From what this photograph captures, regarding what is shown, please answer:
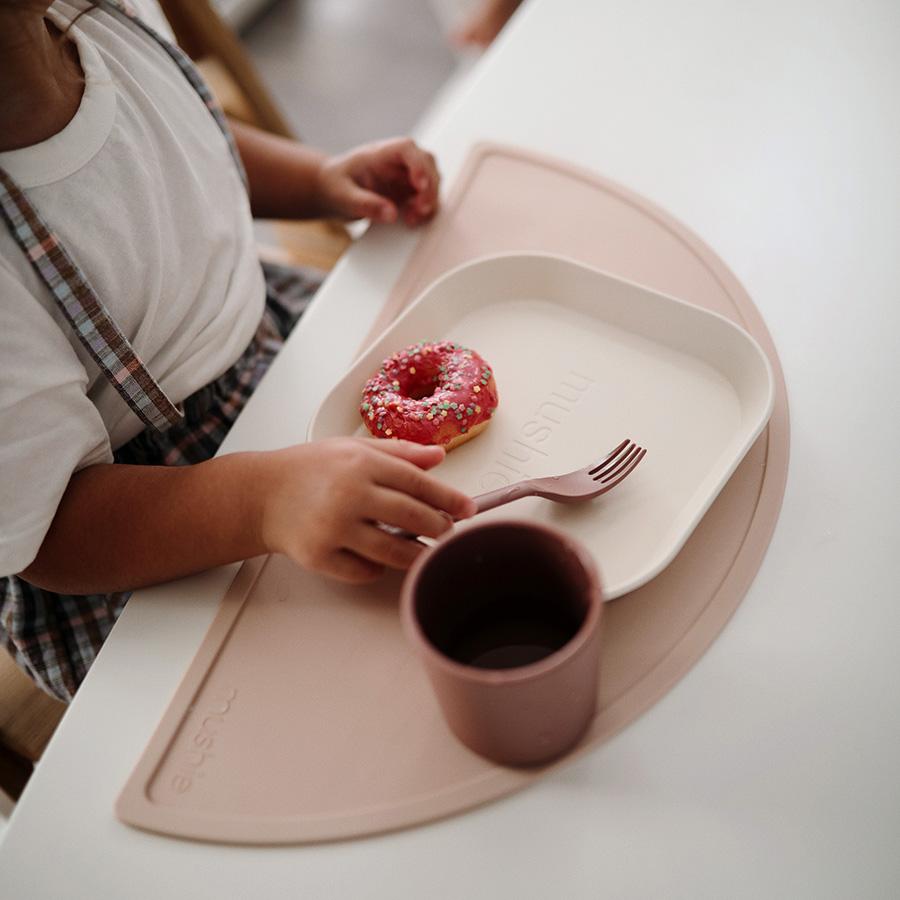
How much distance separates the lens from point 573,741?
1.82 feet

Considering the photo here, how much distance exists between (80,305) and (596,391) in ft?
1.40

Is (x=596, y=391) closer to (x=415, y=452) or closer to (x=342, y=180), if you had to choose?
(x=415, y=452)

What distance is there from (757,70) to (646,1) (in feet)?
0.63

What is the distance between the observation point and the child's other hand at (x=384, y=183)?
2.96ft

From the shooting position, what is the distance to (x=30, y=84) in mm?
668

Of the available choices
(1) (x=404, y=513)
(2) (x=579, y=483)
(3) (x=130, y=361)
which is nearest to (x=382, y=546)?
(1) (x=404, y=513)

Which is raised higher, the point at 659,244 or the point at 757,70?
the point at 757,70

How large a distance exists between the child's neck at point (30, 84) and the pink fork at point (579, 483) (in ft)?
1.48

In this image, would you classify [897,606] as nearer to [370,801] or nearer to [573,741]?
[573,741]

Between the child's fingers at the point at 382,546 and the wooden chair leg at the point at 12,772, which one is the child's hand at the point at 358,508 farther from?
the wooden chair leg at the point at 12,772

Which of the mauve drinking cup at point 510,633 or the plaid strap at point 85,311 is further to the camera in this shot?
the plaid strap at point 85,311

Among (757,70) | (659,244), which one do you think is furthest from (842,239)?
(757,70)

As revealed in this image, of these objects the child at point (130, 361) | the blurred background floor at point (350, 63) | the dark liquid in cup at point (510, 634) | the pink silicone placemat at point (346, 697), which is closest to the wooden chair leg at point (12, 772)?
the child at point (130, 361)

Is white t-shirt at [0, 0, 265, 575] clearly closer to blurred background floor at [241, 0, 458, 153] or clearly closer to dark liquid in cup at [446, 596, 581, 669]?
dark liquid in cup at [446, 596, 581, 669]
